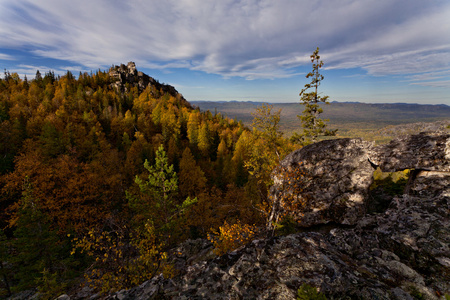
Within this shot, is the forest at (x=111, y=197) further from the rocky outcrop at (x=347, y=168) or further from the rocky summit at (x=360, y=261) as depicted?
the rocky summit at (x=360, y=261)

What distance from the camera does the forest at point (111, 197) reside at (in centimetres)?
1436

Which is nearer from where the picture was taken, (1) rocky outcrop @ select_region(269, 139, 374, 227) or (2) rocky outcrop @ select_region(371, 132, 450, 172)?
(2) rocky outcrop @ select_region(371, 132, 450, 172)

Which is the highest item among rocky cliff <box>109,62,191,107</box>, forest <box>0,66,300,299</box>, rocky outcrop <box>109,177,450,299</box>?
rocky cliff <box>109,62,191,107</box>

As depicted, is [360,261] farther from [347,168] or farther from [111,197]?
[111,197]

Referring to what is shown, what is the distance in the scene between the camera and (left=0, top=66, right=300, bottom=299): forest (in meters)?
14.4

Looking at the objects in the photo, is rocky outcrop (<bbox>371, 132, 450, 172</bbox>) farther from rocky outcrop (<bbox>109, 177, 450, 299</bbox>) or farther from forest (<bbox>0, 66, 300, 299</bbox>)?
forest (<bbox>0, 66, 300, 299</bbox>)

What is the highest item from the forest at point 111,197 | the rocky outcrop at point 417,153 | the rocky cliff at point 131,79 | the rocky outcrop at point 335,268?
the rocky cliff at point 131,79

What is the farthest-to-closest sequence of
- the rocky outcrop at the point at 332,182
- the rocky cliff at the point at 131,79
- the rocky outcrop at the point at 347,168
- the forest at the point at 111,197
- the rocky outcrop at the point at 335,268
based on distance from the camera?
the rocky cliff at the point at 131,79 < the forest at the point at 111,197 < the rocky outcrop at the point at 332,182 < the rocky outcrop at the point at 347,168 < the rocky outcrop at the point at 335,268

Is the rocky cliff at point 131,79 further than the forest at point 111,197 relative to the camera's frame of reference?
Yes

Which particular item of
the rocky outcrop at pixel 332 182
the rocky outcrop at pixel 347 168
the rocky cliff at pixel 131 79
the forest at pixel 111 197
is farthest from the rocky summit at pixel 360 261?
the rocky cliff at pixel 131 79

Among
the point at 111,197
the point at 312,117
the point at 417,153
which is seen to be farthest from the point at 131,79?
the point at 417,153

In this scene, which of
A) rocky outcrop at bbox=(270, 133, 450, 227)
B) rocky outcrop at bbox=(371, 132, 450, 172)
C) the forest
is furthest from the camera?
the forest

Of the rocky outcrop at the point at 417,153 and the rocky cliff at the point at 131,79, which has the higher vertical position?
the rocky cliff at the point at 131,79

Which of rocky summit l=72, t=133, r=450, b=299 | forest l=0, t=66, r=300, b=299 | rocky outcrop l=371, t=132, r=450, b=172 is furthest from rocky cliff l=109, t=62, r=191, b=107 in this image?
rocky summit l=72, t=133, r=450, b=299
